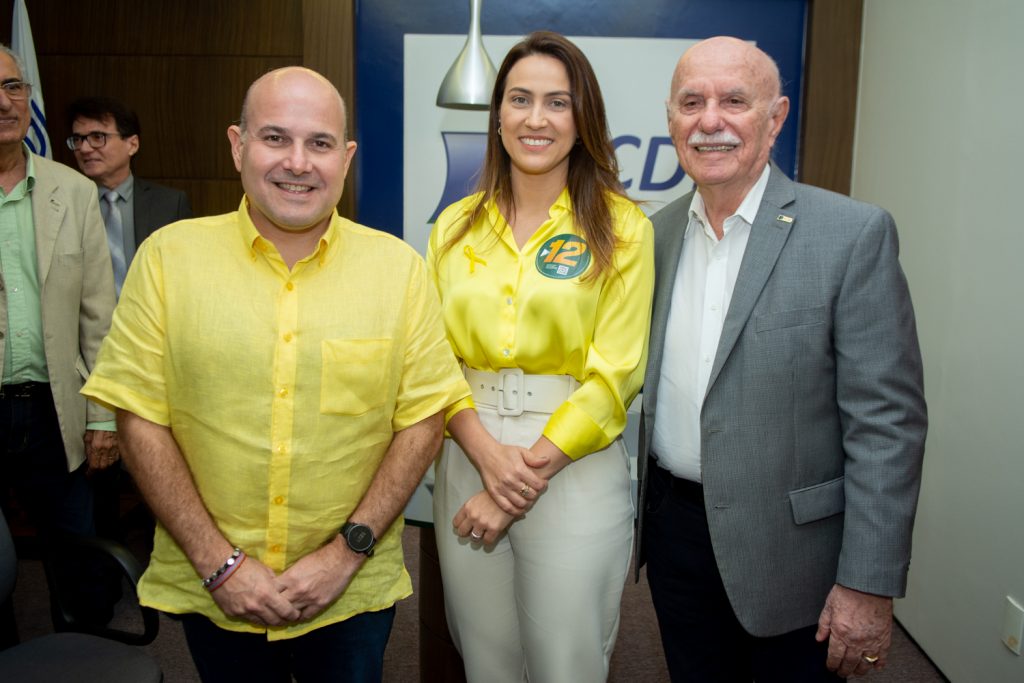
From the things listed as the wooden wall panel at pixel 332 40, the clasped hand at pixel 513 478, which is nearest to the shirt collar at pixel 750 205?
the clasped hand at pixel 513 478

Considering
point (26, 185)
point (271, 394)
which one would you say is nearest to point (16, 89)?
point (26, 185)

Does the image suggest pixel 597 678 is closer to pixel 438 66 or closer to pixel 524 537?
pixel 524 537

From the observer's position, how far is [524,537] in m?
1.72

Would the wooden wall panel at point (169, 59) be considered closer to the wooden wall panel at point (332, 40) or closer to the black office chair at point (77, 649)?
the wooden wall panel at point (332, 40)

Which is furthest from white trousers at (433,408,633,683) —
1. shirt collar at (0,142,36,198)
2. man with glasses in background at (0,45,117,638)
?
shirt collar at (0,142,36,198)

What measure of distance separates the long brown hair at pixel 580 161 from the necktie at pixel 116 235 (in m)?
2.08

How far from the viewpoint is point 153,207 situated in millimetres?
3420

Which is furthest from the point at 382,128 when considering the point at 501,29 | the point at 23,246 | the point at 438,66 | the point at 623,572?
the point at 623,572

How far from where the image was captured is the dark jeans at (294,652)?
59.6 inches

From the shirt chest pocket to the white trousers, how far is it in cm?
36

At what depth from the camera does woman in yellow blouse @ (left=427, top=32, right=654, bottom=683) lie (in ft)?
5.50

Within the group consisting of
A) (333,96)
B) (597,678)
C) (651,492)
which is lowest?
(597,678)

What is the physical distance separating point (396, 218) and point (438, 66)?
2.65 ft

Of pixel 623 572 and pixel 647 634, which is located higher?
pixel 623 572
